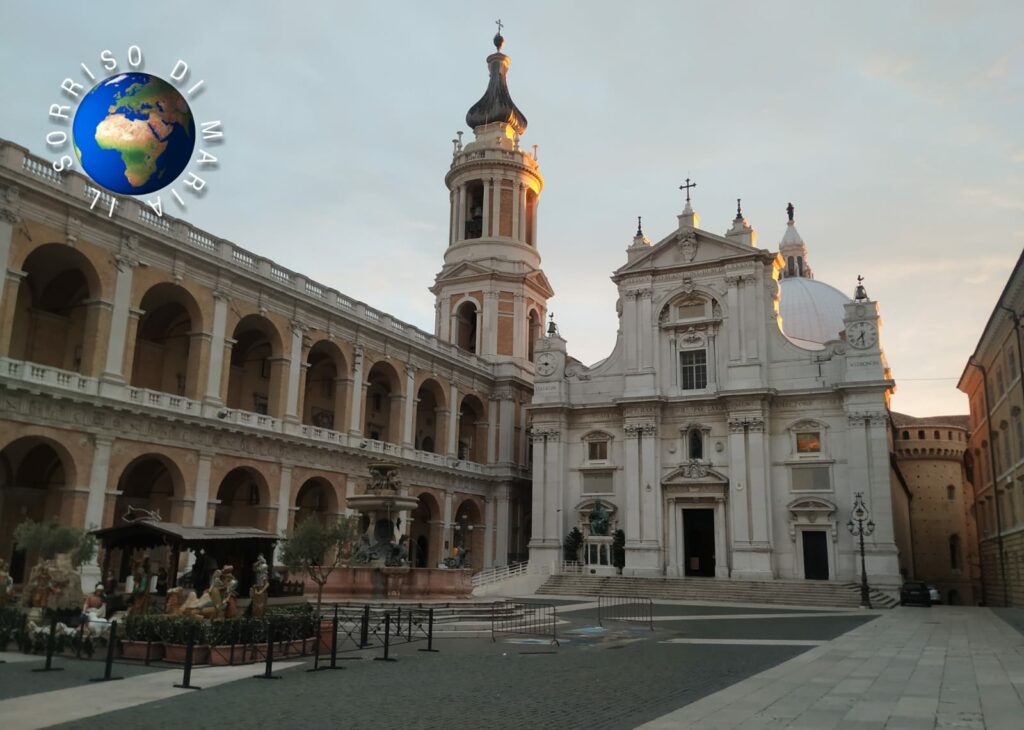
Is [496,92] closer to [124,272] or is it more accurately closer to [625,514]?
[625,514]

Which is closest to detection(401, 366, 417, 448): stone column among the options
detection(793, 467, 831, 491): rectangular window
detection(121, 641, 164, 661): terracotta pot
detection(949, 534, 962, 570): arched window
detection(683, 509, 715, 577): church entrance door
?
detection(683, 509, 715, 577): church entrance door

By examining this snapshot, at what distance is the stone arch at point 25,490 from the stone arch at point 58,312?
3.29 meters

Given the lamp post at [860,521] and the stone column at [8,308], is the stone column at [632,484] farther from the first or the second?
the stone column at [8,308]

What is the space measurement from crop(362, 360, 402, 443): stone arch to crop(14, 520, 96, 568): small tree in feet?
74.8

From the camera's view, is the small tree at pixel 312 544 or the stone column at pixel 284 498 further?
the stone column at pixel 284 498

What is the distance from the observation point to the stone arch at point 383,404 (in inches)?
1727

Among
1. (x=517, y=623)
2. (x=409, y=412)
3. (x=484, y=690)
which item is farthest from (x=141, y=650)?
(x=409, y=412)

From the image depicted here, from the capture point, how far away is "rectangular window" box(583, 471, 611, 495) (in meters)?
48.8

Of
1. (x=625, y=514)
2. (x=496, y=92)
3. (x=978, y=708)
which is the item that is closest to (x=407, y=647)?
(x=978, y=708)

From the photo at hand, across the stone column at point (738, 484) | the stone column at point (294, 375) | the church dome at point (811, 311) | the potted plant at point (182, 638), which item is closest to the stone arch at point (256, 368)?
the stone column at point (294, 375)

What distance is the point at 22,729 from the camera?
9406 mm

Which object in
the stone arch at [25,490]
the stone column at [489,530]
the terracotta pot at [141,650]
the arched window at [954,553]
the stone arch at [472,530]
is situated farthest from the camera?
the arched window at [954,553]

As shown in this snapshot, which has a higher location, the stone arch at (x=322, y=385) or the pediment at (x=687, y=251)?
the pediment at (x=687, y=251)

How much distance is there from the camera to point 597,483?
1933 inches
